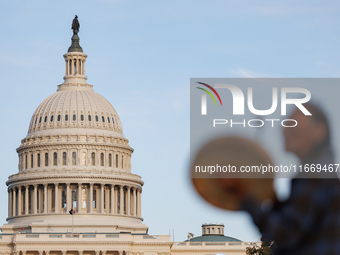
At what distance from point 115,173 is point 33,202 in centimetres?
1782

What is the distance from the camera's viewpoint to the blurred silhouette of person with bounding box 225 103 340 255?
25.7ft

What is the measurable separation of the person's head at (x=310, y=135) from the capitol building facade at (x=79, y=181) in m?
166

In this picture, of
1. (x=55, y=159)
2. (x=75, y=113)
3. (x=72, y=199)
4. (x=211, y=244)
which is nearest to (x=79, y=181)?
(x=72, y=199)

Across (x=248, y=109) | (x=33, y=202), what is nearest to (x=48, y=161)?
(x=33, y=202)

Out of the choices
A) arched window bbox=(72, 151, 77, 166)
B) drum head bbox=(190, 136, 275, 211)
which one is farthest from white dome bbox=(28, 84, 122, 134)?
drum head bbox=(190, 136, 275, 211)

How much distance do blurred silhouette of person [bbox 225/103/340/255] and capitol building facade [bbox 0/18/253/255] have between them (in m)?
165

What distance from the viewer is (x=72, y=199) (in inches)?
7456

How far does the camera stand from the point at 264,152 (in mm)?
7953

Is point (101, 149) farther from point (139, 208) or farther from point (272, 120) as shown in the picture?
point (272, 120)

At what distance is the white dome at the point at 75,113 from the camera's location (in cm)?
19375

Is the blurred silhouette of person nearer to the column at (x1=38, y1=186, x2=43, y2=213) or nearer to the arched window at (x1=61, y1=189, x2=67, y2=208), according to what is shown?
the column at (x1=38, y1=186, x2=43, y2=213)

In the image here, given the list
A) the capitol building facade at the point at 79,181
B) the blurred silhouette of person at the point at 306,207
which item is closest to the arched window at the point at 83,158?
the capitol building facade at the point at 79,181

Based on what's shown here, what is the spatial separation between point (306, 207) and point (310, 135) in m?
0.62

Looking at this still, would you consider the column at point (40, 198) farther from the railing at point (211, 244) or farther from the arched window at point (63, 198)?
the railing at point (211, 244)
